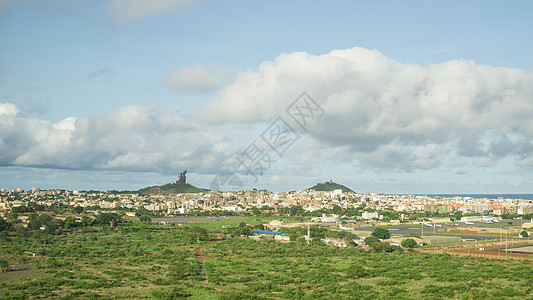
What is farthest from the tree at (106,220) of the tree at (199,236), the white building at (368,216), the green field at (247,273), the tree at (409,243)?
the white building at (368,216)

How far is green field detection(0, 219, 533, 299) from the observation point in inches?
1297

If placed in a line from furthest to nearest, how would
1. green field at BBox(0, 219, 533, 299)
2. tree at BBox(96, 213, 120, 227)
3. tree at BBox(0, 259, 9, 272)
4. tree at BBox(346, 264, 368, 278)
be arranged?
tree at BBox(96, 213, 120, 227) < tree at BBox(0, 259, 9, 272) < tree at BBox(346, 264, 368, 278) < green field at BBox(0, 219, 533, 299)

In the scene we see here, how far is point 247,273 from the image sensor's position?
4072cm

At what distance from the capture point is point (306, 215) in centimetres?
13788

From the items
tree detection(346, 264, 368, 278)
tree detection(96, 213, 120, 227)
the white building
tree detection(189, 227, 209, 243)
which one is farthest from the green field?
the white building

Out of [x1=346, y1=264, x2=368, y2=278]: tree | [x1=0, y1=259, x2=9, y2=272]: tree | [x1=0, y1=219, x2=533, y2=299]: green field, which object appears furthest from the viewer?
[x1=0, y1=259, x2=9, y2=272]: tree

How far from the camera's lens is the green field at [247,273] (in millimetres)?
32938

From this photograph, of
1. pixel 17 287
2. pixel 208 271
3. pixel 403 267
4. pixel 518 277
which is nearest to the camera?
pixel 17 287

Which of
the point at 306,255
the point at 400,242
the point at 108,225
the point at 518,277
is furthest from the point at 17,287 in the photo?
the point at 108,225

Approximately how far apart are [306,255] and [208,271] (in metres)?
15.6

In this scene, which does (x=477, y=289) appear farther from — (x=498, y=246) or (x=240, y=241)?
(x=240, y=241)

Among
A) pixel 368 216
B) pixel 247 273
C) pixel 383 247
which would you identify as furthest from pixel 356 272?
pixel 368 216

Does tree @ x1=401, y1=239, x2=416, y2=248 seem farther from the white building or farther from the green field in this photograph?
the white building

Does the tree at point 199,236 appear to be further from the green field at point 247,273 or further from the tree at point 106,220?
the tree at point 106,220
